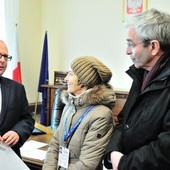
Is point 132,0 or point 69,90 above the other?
point 132,0

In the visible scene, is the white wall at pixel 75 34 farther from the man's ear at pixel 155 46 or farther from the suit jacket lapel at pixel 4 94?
the man's ear at pixel 155 46

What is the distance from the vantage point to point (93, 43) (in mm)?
4047

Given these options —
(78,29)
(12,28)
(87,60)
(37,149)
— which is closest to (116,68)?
(78,29)

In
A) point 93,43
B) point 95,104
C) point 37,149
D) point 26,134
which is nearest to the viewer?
point 95,104

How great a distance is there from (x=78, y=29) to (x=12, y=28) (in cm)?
96

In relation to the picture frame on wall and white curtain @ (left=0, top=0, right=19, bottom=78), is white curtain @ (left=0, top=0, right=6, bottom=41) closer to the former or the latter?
white curtain @ (left=0, top=0, right=19, bottom=78)

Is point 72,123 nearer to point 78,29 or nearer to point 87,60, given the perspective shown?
point 87,60

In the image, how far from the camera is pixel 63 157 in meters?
1.70

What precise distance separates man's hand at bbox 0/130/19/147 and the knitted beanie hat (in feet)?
1.75

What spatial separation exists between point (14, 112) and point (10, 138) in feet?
0.67

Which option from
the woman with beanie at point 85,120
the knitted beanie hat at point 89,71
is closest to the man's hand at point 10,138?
the woman with beanie at point 85,120

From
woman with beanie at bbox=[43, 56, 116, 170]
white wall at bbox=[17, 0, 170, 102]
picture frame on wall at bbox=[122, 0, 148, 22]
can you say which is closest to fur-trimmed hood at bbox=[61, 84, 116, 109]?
woman with beanie at bbox=[43, 56, 116, 170]

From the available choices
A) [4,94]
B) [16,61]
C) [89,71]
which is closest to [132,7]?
[16,61]

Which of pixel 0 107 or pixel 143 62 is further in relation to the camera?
pixel 0 107
